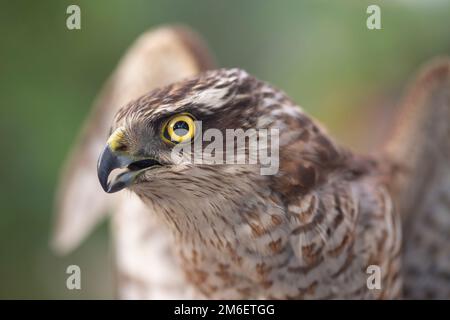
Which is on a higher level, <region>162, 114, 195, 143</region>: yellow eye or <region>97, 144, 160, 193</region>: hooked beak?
<region>162, 114, 195, 143</region>: yellow eye

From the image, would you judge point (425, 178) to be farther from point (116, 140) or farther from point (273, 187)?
point (116, 140)

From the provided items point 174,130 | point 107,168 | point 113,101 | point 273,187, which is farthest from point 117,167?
point 113,101

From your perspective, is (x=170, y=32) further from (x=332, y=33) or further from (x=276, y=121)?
(x=332, y=33)

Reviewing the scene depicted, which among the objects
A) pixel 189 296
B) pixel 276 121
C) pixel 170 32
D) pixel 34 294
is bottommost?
pixel 34 294

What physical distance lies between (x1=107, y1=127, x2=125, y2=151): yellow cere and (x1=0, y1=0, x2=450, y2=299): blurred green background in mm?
1829

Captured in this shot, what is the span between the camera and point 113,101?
207 cm

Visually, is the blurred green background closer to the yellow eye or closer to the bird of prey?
the bird of prey

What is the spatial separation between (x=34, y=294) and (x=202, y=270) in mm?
1866

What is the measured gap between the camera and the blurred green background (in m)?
2.75

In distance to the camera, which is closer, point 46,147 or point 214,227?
point 214,227

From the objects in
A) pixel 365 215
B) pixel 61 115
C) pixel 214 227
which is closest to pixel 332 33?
pixel 61 115

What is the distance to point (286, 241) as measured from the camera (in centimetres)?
119

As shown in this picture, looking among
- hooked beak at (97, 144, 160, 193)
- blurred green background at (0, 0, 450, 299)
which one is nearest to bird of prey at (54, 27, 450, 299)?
hooked beak at (97, 144, 160, 193)
